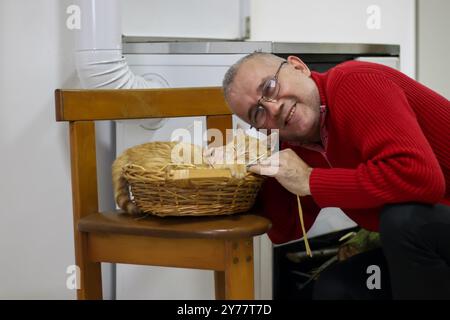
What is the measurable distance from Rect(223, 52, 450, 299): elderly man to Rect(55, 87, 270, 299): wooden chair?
0.15 metres

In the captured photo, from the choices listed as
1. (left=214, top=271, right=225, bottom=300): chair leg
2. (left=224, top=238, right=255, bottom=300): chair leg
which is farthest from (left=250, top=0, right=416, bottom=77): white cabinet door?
(left=224, top=238, right=255, bottom=300): chair leg

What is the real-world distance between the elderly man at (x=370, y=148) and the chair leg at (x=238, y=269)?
140 millimetres

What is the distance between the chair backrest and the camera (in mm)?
1322

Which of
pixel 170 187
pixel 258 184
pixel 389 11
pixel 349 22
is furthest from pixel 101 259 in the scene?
pixel 389 11

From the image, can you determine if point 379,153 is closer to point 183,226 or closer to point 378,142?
point 378,142

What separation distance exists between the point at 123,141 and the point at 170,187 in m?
0.68

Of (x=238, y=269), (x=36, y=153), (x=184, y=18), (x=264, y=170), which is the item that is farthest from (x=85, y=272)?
(x=184, y=18)

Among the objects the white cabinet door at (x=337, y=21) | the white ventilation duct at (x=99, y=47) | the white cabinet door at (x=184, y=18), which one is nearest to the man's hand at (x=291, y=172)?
the white ventilation duct at (x=99, y=47)

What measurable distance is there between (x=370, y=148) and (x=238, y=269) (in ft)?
1.08

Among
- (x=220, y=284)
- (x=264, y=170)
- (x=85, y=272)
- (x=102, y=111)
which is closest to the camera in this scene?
(x=264, y=170)

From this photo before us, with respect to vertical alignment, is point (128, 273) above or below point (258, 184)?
below

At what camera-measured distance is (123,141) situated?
5.80ft

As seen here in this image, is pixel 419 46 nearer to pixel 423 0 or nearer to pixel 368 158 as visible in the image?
pixel 423 0

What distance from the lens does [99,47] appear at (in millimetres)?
1610
